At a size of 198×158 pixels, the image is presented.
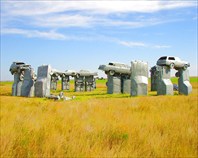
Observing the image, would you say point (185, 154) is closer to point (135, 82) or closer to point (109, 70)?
point (135, 82)

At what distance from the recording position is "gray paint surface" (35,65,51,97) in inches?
1049

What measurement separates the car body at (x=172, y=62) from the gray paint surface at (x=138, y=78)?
158cm

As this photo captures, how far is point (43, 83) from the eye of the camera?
87.3 ft

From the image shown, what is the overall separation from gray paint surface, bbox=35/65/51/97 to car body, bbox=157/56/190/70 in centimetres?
965

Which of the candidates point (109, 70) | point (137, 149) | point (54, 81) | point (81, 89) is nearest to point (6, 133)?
point (137, 149)

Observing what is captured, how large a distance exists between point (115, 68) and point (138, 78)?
16.6ft

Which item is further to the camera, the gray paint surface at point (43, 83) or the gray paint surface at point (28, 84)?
the gray paint surface at point (28, 84)

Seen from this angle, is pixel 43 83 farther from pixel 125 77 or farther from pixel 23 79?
pixel 125 77

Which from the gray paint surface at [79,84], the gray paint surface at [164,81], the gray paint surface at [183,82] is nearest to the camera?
the gray paint surface at [164,81]

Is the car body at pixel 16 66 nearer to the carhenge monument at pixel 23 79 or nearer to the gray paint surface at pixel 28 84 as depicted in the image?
the carhenge monument at pixel 23 79

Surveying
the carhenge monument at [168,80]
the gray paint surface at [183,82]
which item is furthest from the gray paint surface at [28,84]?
the gray paint surface at [183,82]

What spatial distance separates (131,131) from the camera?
25.9 feet

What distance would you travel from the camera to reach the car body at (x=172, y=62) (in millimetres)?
26344

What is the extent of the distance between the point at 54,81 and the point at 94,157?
40086 mm
